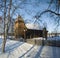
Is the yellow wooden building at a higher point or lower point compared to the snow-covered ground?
A: higher

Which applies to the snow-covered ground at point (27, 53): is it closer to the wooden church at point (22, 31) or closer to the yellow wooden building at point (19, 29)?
the wooden church at point (22, 31)

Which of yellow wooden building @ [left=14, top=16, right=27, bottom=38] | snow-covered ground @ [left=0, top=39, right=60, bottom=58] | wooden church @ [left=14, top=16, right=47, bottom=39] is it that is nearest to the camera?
snow-covered ground @ [left=0, top=39, right=60, bottom=58]

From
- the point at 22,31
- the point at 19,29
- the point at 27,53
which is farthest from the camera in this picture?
the point at 19,29

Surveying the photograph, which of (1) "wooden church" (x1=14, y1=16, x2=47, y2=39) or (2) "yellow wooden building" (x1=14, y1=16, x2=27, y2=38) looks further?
(2) "yellow wooden building" (x1=14, y1=16, x2=27, y2=38)

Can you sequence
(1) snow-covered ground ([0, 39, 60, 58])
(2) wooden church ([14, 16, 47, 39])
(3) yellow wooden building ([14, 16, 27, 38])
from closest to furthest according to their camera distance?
1. (1) snow-covered ground ([0, 39, 60, 58])
2. (2) wooden church ([14, 16, 47, 39])
3. (3) yellow wooden building ([14, 16, 27, 38])

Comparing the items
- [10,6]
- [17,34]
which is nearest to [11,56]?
[10,6]

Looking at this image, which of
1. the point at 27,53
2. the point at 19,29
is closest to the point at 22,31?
the point at 19,29

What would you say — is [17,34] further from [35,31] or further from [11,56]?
[11,56]

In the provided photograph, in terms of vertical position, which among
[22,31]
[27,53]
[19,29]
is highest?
[19,29]

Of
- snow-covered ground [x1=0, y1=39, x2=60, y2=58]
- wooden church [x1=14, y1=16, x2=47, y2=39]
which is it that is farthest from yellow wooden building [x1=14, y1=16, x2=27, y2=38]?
snow-covered ground [x1=0, y1=39, x2=60, y2=58]

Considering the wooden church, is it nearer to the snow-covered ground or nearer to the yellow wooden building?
the yellow wooden building

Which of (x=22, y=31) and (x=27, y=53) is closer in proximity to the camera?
(x=27, y=53)

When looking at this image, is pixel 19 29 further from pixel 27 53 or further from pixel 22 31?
pixel 27 53

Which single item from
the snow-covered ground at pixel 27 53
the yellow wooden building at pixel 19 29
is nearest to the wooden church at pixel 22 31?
the yellow wooden building at pixel 19 29
